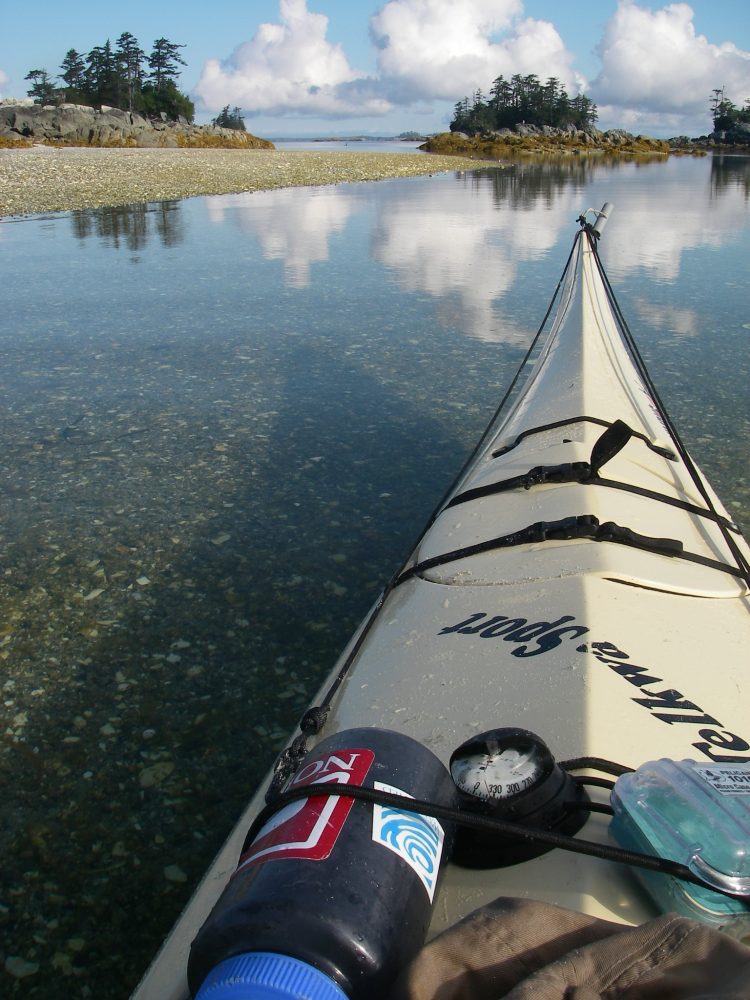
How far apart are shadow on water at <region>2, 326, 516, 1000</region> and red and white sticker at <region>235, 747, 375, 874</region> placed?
109 cm

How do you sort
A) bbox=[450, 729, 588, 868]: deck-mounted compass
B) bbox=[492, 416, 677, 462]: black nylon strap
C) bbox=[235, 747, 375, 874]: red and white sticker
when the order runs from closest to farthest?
bbox=[235, 747, 375, 874]: red and white sticker → bbox=[450, 729, 588, 868]: deck-mounted compass → bbox=[492, 416, 677, 462]: black nylon strap

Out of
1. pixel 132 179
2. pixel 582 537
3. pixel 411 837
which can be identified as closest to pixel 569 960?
pixel 411 837

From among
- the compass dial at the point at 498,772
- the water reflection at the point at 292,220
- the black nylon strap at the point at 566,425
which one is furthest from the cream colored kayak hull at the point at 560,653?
the water reflection at the point at 292,220

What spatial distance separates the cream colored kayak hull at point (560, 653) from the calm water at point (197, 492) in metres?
0.68

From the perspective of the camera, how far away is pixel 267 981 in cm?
87

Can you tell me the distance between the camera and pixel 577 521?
2.38 m

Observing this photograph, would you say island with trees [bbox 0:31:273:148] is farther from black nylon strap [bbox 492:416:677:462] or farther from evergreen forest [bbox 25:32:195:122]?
black nylon strap [bbox 492:416:677:462]

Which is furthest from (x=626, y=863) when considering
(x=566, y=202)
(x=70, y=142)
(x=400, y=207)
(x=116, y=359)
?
(x=70, y=142)

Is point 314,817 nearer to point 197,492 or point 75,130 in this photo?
point 197,492

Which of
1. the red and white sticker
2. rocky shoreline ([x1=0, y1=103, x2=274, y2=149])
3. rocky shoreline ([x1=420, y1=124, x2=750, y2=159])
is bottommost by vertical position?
the red and white sticker

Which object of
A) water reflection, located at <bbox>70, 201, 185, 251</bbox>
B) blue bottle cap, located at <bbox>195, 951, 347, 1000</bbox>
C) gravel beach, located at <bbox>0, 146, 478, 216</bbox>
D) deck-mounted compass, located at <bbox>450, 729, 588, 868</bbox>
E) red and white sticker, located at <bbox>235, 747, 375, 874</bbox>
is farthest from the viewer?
gravel beach, located at <bbox>0, 146, 478, 216</bbox>

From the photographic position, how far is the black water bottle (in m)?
0.90

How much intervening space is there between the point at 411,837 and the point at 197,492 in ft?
11.3

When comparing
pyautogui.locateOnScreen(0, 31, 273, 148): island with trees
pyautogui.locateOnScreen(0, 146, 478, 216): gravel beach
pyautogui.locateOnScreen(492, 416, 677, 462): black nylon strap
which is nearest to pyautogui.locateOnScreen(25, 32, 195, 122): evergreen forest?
pyautogui.locateOnScreen(0, 31, 273, 148): island with trees
